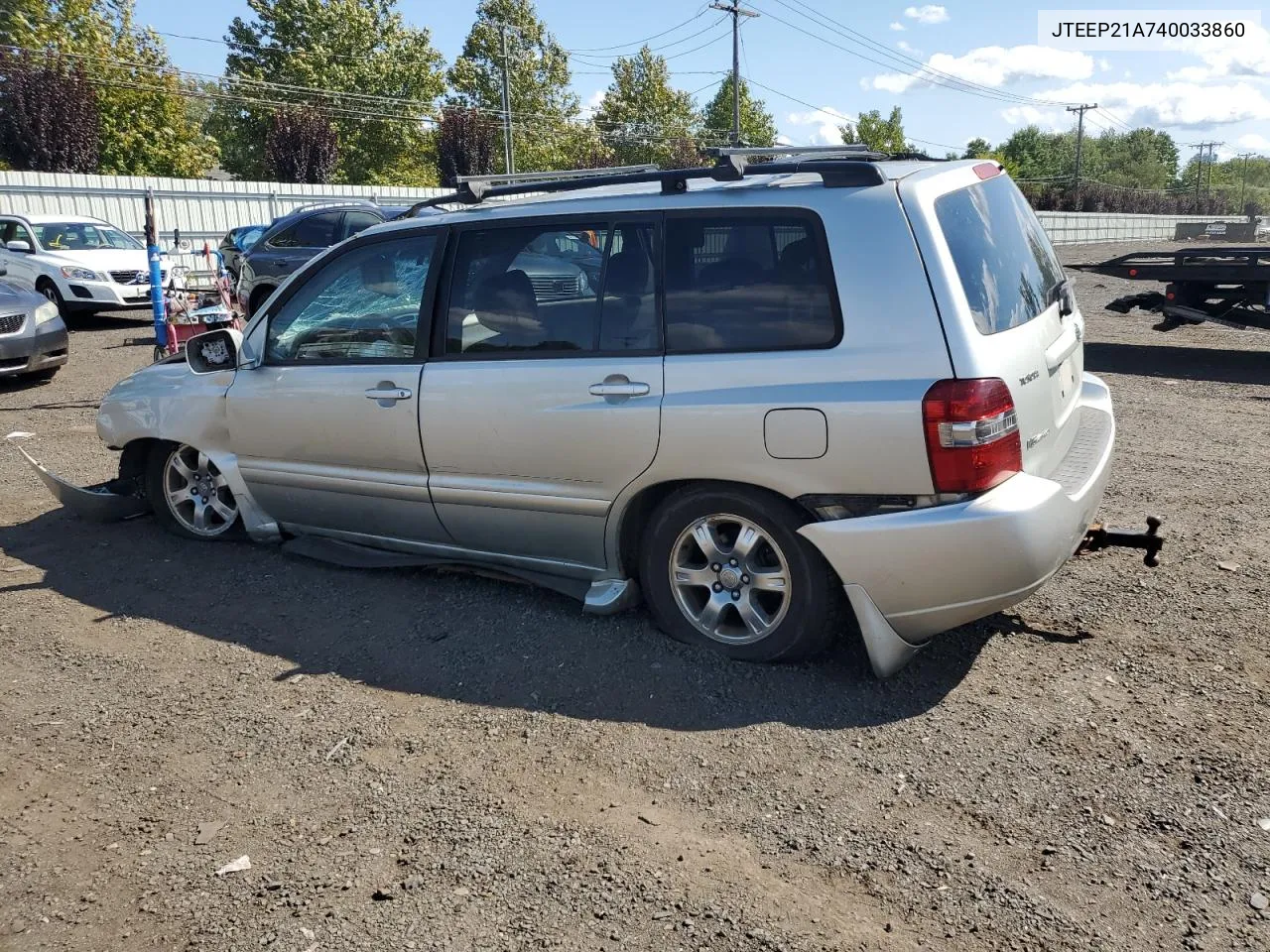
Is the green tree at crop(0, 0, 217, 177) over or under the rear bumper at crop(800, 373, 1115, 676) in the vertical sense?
over

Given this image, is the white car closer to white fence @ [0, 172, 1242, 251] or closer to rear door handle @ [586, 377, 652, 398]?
white fence @ [0, 172, 1242, 251]

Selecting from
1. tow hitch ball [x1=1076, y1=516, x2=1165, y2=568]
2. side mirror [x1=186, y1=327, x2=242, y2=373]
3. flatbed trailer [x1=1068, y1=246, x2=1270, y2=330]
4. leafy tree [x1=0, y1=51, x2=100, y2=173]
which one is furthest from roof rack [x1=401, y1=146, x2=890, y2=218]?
leafy tree [x1=0, y1=51, x2=100, y2=173]

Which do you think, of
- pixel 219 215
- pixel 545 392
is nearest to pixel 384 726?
pixel 545 392

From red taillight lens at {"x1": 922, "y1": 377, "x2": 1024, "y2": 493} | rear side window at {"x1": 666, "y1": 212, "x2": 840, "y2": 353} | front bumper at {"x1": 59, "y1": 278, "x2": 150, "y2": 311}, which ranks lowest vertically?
red taillight lens at {"x1": 922, "y1": 377, "x2": 1024, "y2": 493}

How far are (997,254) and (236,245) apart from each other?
19.9m

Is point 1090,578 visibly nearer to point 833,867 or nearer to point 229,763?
point 833,867

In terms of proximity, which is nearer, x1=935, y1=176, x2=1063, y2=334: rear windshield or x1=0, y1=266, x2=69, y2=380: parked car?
x1=935, y1=176, x2=1063, y2=334: rear windshield

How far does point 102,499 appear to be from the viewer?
6.12 m

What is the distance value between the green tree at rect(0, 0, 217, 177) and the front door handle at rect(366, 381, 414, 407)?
46.9m

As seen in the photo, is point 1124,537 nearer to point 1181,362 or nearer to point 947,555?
point 947,555

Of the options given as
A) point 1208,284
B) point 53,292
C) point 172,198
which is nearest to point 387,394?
point 1208,284

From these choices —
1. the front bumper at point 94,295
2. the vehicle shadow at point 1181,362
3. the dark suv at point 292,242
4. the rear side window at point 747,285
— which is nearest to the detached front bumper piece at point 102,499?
the rear side window at point 747,285

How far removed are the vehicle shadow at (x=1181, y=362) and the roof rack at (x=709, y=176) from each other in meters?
7.89

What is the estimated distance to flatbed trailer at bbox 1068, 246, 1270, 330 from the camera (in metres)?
11.4
